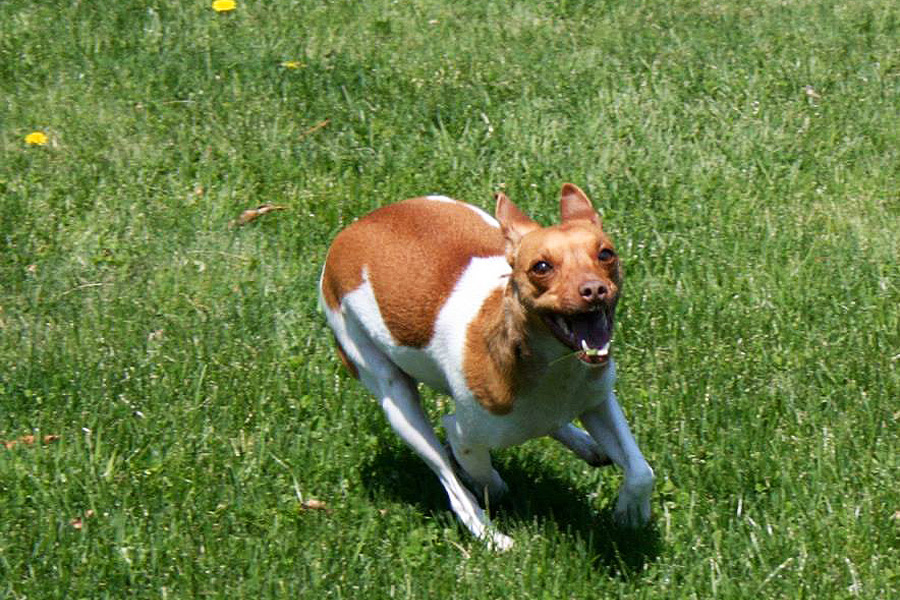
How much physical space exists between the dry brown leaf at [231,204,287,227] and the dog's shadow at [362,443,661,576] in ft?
6.80

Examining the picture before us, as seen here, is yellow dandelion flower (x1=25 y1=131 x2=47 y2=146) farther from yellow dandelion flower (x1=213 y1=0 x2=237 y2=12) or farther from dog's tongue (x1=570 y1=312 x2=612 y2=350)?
dog's tongue (x1=570 y1=312 x2=612 y2=350)

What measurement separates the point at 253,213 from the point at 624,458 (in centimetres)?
324

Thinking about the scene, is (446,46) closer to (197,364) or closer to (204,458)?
(197,364)

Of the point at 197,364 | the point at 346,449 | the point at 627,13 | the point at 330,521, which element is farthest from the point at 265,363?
the point at 627,13

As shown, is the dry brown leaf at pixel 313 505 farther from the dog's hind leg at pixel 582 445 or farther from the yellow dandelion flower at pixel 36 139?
the yellow dandelion flower at pixel 36 139

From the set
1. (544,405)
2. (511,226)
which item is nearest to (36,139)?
(511,226)

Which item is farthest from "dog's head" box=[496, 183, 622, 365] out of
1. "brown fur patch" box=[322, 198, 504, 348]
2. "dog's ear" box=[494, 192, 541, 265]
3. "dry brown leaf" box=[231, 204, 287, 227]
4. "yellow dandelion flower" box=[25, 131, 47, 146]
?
"yellow dandelion flower" box=[25, 131, 47, 146]

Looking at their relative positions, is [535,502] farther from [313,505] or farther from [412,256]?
[412,256]

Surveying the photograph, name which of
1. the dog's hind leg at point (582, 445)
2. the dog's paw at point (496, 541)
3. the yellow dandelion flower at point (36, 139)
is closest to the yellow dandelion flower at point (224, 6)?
the yellow dandelion flower at point (36, 139)

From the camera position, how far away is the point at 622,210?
24.4 feet

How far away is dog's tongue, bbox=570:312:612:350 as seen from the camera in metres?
4.49

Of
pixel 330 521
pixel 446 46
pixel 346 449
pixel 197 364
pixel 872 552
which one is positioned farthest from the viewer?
pixel 446 46

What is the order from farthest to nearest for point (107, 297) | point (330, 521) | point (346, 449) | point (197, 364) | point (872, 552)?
point (107, 297) → point (197, 364) → point (346, 449) → point (330, 521) → point (872, 552)

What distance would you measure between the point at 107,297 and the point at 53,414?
1.08 m
